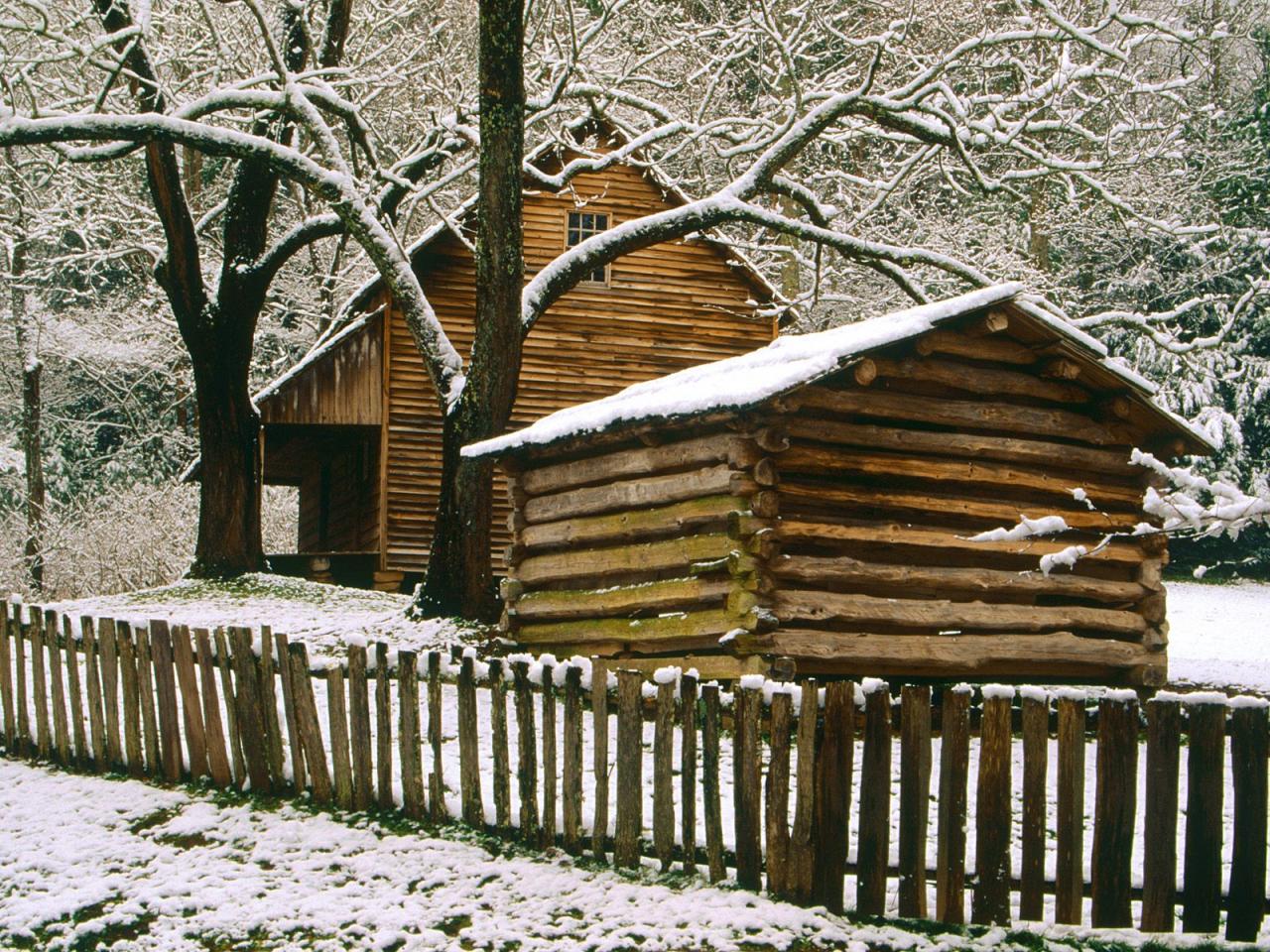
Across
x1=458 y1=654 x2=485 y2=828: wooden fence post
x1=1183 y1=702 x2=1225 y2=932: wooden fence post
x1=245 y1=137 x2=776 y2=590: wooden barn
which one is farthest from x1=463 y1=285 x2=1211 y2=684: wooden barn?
x1=245 y1=137 x2=776 y2=590: wooden barn

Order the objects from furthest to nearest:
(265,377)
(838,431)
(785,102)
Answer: (265,377), (785,102), (838,431)

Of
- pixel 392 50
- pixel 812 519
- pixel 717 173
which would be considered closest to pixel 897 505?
pixel 812 519

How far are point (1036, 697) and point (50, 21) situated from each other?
15109 millimetres

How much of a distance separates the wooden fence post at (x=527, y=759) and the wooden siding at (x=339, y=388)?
1445 centimetres

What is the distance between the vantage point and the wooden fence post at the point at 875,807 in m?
6.32

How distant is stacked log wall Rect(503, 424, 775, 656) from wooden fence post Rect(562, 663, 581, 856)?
149 inches

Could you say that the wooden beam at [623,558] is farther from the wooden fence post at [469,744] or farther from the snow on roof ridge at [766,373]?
the wooden fence post at [469,744]

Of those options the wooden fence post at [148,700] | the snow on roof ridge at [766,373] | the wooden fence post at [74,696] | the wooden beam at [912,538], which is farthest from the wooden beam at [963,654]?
the wooden fence post at [74,696]

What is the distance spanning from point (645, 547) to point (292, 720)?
482cm

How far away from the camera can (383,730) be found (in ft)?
26.4

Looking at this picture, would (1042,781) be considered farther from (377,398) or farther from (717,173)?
(717,173)

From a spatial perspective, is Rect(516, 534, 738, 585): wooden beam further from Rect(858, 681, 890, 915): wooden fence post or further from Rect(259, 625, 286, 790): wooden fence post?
Rect(858, 681, 890, 915): wooden fence post

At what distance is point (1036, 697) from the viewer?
20.6ft

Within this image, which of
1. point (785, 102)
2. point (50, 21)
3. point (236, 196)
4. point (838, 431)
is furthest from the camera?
point (236, 196)
